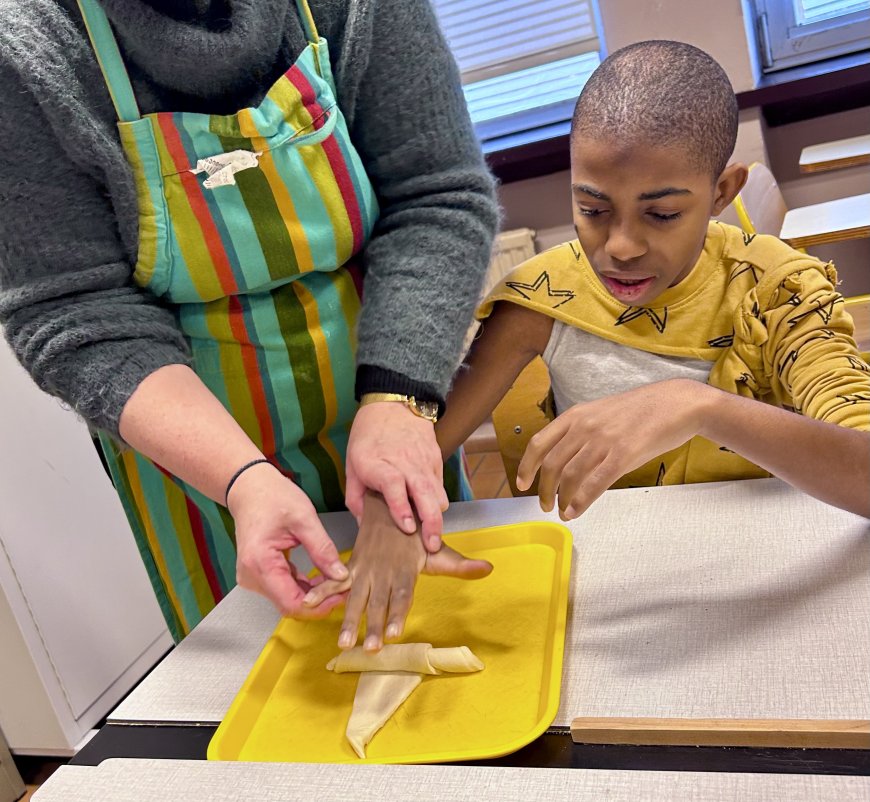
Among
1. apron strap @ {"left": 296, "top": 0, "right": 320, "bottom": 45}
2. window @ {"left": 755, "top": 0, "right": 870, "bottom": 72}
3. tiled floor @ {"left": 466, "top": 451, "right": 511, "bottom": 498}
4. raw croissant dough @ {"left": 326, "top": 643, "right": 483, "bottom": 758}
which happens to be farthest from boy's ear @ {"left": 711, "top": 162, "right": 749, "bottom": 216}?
window @ {"left": 755, "top": 0, "right": 870, "bottom": 72}

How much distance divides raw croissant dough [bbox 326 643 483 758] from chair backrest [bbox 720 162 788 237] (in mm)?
1502

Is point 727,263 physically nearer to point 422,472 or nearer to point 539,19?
point 422,472

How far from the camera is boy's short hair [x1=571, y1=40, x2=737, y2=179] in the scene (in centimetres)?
97

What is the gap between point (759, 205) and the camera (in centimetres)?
233

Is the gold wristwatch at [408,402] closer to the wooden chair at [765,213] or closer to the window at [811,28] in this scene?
the wooden chair at [765,213]

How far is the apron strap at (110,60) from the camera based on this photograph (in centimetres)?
84

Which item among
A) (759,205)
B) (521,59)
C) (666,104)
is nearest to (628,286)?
(666,104)

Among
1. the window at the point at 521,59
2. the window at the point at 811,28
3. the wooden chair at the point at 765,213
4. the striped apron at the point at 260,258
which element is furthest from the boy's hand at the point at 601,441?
the window at the point at 811,28

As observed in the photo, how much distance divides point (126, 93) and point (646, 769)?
78cm

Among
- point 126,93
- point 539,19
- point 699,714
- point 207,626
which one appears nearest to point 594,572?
point 699,714

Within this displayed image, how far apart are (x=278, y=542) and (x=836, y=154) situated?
231 centimetres

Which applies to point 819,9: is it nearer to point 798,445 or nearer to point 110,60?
point 798,445

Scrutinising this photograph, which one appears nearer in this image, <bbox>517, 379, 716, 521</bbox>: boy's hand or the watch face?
<bbox>517, 379, 716, 521</bbox>: boy's hand

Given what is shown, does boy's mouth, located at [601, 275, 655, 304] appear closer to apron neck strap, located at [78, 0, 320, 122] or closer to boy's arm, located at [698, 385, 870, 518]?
boy's arm, located at [698, 385, 870, 518]
